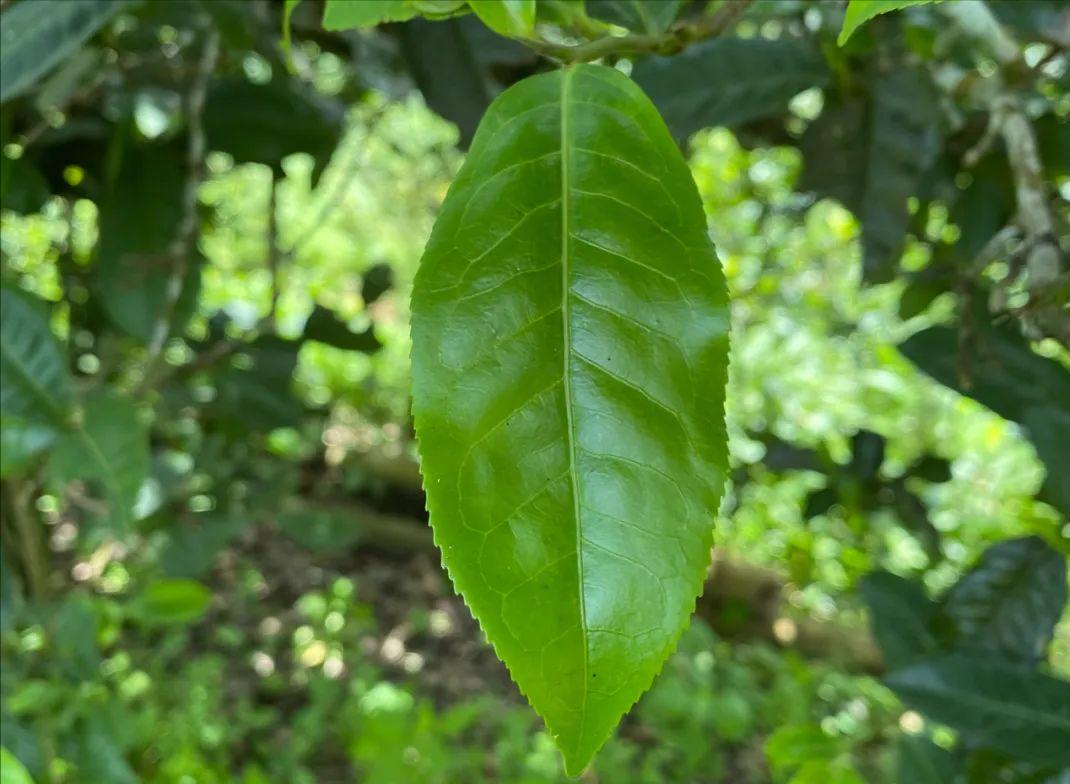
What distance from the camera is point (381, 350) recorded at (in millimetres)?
1543

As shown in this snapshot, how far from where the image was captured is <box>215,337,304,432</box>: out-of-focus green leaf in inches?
50.0

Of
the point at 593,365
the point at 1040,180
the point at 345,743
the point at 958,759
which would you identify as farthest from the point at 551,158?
the point at 345,743

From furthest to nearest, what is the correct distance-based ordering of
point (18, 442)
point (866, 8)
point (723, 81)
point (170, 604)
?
point (170, 604) < point (723, 81) < point (18, 442) < point (866, 8)

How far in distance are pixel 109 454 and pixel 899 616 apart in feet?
2.61

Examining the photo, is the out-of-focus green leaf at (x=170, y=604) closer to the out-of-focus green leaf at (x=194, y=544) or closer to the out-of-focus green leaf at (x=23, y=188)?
the out-of-focus green leaf at (x=194, y=544)

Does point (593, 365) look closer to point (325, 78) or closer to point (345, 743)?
point (325, 78)

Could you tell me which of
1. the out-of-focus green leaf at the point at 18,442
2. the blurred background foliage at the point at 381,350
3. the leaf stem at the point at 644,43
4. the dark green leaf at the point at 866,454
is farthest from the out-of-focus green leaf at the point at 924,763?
the out-of-focus green leaf at the point at 18,442

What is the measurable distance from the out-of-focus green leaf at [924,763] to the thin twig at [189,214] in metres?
0.90

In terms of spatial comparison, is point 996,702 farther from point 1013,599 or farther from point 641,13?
point 641,13

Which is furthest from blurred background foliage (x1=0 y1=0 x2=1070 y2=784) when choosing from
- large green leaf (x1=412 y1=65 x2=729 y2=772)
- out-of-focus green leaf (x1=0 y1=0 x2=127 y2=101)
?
large green leaf (x1=412 y1=65 x2=729 y2=772)

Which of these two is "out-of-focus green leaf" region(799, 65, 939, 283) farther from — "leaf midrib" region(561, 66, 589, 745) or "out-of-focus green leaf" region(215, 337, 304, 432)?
"out-of-focus green leaf" region(215, 337, 304, 432)

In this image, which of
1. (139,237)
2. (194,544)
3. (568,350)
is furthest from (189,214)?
(194,544)

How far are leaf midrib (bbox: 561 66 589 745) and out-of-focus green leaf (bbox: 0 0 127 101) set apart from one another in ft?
1.16

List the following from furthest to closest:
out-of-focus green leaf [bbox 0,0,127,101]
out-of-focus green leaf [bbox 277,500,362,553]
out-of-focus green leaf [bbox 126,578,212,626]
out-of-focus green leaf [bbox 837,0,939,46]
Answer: out-of-focus green leaf [bbox 277,500,362,553] → out-of-focus green leaf [bbox 126,578,212,626] → out-of-focus green leaf [bbox 0,0,127,101] → out-of-focus green leaf [bbox 837,0,939,46]
